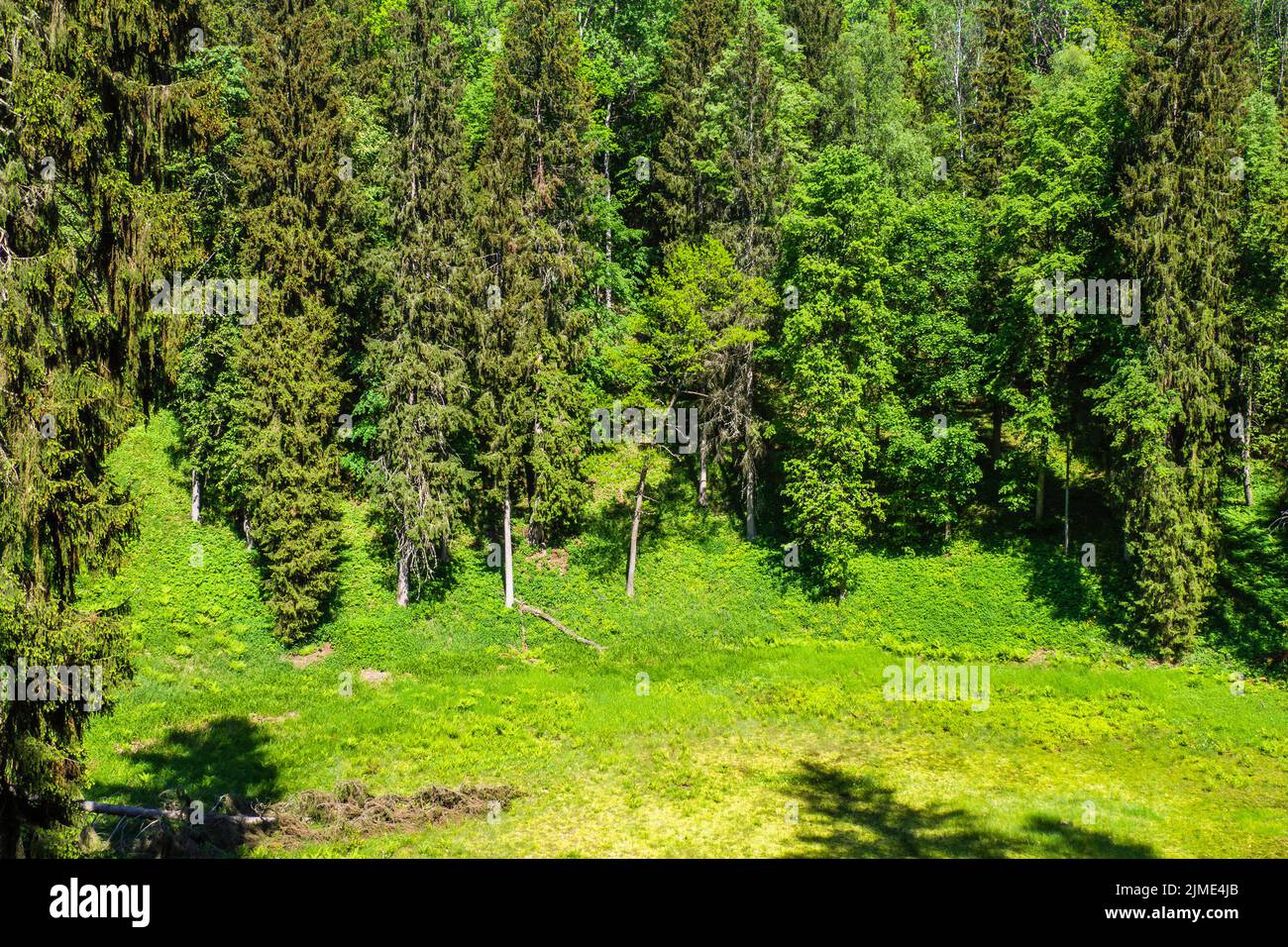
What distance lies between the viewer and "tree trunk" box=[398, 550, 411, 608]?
3072 centimetres

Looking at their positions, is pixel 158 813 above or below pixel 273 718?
above

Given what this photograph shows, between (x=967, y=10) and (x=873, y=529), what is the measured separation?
180 feet

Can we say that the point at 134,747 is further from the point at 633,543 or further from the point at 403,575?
the point at 633,543

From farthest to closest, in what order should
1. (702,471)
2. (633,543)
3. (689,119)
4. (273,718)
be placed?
(689,119)
(702,471)
(633,543)
(273,718)

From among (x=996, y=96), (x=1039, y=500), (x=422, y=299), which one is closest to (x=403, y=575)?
(x=422, y=299)

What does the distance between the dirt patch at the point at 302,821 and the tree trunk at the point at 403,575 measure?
1181 cm

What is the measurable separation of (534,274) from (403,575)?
12.4 meters

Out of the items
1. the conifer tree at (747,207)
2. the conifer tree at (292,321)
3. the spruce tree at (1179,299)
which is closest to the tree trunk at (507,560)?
the conifer tree at (292,321)

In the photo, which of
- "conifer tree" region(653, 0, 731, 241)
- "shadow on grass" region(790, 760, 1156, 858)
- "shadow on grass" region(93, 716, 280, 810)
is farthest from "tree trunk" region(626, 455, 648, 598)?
"shadow on grass" region(93, 716, 280, 810)

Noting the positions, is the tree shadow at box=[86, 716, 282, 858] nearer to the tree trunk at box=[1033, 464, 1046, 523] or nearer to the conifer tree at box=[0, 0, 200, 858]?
the conifer tree at box=[0, 0, 200, 858]

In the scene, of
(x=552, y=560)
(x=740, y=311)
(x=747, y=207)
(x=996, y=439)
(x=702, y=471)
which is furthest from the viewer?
(x=747, y=207)

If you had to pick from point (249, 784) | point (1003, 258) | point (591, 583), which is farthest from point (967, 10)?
point (249, 784)

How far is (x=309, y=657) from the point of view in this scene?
2856 centimetres

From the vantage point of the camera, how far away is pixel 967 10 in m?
69.5
